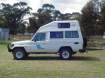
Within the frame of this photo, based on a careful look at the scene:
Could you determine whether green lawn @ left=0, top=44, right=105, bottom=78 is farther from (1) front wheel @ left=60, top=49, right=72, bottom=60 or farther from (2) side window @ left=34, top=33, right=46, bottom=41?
(2) side window @ left=34, top=33, right=46, bottom=41

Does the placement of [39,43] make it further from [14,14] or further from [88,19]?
[14,14]

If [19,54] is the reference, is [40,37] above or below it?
above

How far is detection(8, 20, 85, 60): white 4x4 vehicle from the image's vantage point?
91.7 feet

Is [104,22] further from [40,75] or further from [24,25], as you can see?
[24,25]

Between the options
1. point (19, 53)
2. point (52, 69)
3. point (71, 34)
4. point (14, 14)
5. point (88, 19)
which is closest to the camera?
point (52, 69)

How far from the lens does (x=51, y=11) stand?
99750 mm

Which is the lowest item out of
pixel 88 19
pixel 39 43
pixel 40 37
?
pixel 39 43

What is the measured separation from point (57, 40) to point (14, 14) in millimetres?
84574

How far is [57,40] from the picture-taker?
2808 cm

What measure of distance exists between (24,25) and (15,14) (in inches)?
203

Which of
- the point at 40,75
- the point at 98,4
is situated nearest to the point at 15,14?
the point at 98,4

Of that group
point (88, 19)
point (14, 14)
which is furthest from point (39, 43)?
point (14, 14)

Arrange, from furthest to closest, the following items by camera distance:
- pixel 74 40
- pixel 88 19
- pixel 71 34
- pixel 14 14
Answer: pixel 14 14 → pixel 88 19 → pixel 71 34 → pixel 74 40

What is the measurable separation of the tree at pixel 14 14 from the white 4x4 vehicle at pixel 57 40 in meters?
78.6
